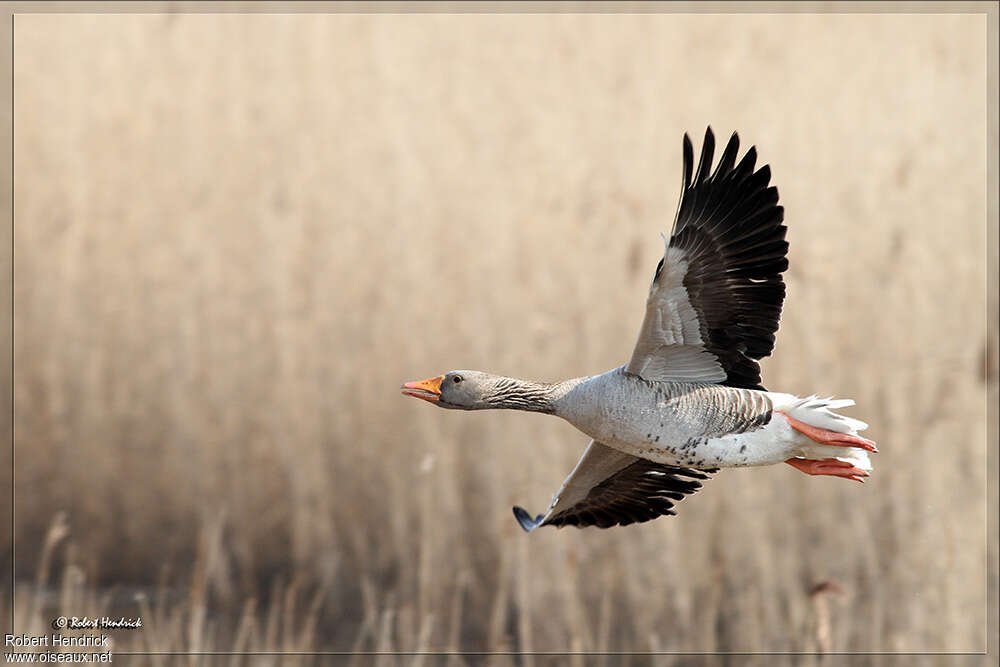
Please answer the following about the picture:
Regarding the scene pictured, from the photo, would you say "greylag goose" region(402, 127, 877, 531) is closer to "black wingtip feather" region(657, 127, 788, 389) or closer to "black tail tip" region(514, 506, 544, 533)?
"black wingtip feather" region(657, 127, 788, 389)

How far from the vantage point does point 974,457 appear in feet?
15.3

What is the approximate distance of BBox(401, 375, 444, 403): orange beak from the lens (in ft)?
10.4

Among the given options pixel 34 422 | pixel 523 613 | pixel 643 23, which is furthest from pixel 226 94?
pixel 523 613

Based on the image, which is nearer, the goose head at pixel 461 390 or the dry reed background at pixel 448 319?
the goose head at pixel 461 390

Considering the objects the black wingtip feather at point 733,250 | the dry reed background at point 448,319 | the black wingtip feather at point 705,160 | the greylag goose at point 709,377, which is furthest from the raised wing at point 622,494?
the black wingtip feather at point 705,160

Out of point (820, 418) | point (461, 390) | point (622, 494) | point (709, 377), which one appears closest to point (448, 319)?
point (622, 494)

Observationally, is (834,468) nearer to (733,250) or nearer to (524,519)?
(733,250)

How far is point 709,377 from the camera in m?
3.19

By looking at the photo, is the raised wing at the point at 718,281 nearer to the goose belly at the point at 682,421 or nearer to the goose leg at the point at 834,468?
the goose belly at the point at 682,421

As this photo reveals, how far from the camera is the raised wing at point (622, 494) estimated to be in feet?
12.4

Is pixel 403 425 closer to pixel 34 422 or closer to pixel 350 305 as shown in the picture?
pixel 350 305

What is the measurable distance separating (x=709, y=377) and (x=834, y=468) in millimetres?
498

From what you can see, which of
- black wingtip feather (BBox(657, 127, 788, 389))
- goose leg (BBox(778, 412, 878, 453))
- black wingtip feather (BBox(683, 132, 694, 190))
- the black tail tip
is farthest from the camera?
the black tail tip

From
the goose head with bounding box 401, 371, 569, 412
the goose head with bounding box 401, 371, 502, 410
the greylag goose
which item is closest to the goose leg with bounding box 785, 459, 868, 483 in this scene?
the greylag goose
